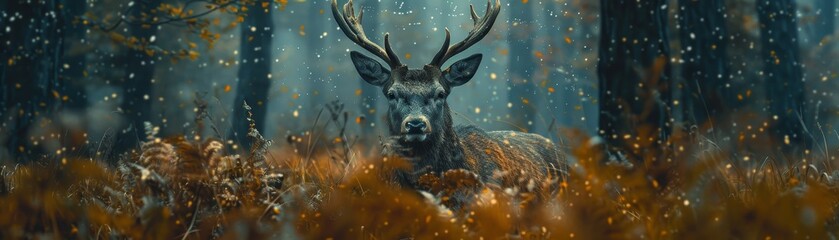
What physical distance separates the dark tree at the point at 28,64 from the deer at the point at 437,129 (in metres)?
4.12

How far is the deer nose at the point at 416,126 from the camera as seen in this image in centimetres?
531

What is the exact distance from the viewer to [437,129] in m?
5.61

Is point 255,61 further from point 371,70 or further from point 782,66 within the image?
point 371,70

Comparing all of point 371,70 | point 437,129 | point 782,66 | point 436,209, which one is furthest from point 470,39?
point 782,66

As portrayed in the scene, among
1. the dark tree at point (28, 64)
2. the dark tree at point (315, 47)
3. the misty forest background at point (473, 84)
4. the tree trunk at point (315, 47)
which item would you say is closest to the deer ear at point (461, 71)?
the misty forest background at point (473, 84)

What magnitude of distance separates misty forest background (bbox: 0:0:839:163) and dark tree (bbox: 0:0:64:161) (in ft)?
0.05

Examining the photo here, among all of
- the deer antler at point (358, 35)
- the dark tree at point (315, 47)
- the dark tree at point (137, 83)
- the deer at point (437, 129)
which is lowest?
the dark tree at point (315, 47)

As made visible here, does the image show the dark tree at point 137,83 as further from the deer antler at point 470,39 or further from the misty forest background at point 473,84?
the deer antler at point 470,39

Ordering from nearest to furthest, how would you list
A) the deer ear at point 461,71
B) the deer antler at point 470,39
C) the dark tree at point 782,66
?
the deer antler at point 470,39 < the deer ear at point 461,71 < the dark tree at point 782,66

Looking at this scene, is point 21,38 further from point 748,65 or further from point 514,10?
point 514,10

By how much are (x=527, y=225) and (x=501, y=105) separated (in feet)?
149

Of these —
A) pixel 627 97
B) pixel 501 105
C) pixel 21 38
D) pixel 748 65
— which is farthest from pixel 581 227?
pixel 501 105

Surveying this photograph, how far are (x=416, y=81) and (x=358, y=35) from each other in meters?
0.84

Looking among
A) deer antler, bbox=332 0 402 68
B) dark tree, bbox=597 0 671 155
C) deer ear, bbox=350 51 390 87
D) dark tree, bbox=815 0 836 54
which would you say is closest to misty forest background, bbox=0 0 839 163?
dark tree, bbox=597 0 671 155
